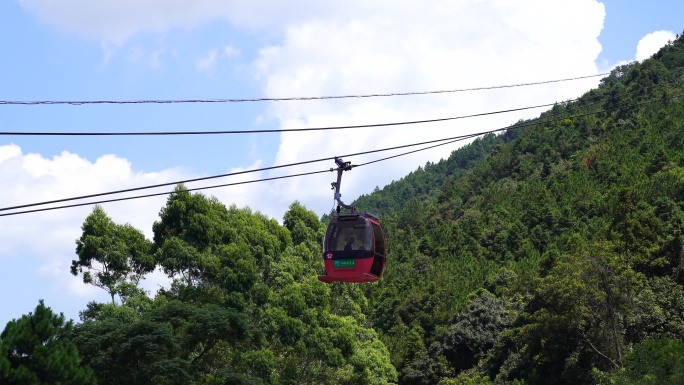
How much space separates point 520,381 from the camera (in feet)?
173

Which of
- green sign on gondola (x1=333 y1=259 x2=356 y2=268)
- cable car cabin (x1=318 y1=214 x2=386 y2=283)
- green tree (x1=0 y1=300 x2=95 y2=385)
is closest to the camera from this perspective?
cable car cabin (x1=318 y1=214 x2=386 y2=283)

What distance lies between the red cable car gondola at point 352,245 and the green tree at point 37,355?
29.8 feet

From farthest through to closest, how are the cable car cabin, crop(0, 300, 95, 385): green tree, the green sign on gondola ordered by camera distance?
crop(0, 300, 95, 385): green tree → the green sign on gondola → the cable car cabin

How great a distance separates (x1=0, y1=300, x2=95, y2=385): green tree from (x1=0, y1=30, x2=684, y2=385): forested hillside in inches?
1.6

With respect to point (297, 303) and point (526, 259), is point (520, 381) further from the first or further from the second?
point (526, 259)

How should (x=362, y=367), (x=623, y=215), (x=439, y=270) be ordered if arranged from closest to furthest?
(x=362, y=367)
(x=623, y=215)
(x=439, y=270)

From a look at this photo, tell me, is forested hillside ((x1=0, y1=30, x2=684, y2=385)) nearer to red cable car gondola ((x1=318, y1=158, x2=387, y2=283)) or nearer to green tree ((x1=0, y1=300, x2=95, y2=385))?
green tree ((x1=0, y1=300, x2=95, y2=385))

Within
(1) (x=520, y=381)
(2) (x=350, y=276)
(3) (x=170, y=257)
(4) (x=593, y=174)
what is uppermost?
(4) (x=593, y=174)

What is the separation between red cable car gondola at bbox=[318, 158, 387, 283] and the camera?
21531 mm

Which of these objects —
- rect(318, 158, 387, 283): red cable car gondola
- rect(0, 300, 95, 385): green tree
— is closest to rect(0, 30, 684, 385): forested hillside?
Result: rect(0, 300, 95, 385): green tree

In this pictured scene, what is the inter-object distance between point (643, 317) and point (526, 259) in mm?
37711

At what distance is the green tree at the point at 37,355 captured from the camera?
2455 centimetres

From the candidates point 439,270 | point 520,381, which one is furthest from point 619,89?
point 520,381

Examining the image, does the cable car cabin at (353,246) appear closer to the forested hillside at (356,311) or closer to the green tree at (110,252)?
the forested hillside at (356,311)
